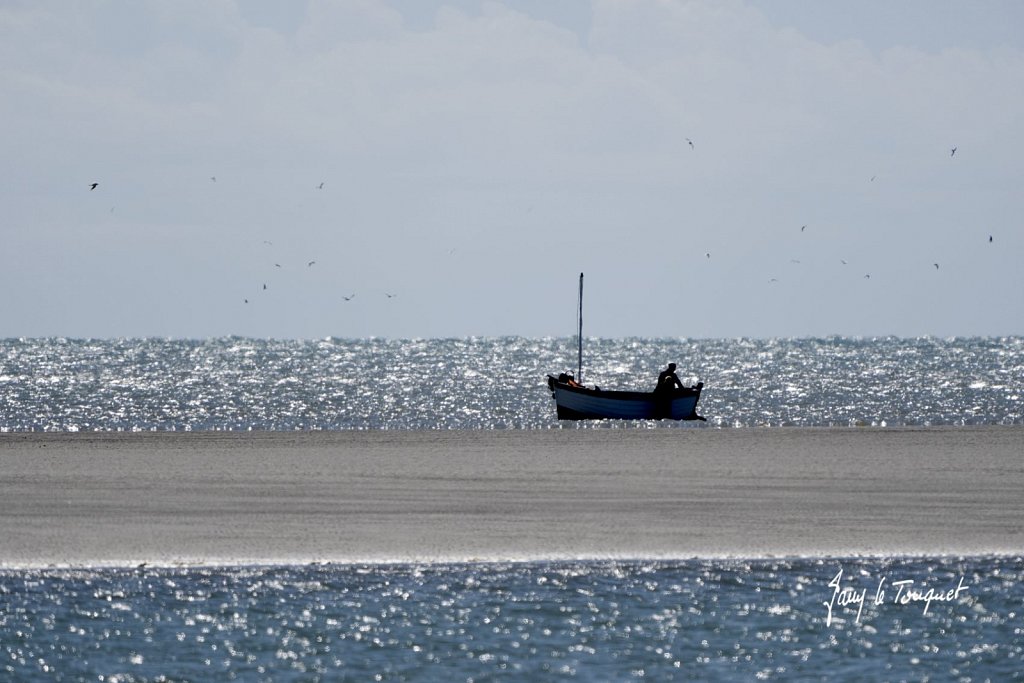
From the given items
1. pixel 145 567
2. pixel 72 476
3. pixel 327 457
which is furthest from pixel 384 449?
pixel 145 567

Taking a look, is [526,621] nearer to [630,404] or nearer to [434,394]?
[630,404]

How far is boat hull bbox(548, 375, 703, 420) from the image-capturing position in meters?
45.5

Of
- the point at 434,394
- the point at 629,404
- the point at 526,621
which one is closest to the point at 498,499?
the point at 526,621

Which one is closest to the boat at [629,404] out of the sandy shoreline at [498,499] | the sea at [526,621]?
the sandy shoreline at [498,499]

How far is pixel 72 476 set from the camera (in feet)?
72.8

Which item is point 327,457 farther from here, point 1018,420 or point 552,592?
point 1018,420

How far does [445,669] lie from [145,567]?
4.58 m

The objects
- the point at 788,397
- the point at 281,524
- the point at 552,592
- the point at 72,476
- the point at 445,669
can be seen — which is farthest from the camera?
the point at 788,397

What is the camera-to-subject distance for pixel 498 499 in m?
19.3

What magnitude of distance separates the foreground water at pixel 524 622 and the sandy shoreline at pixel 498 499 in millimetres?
700

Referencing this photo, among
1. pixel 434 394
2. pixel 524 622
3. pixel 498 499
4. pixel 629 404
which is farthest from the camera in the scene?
pixel 434 394

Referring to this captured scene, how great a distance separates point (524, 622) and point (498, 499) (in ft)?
21.4

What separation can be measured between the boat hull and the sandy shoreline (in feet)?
52.7

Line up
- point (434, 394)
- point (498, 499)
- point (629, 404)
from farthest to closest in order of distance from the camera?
point (434, 394) < point (629, 404) < point (498, 499)
